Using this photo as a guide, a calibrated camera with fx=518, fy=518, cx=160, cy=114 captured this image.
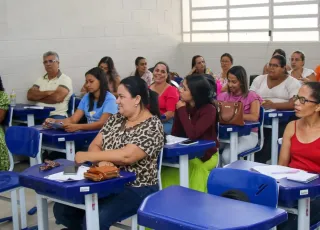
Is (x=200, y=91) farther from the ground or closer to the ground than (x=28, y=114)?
farther from the ground

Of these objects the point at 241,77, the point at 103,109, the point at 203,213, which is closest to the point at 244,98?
the point at 241,77

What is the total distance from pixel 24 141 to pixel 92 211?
1.25 meters

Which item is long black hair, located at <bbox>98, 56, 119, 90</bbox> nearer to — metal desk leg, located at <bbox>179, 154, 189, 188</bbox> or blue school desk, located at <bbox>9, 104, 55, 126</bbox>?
blue school desk, located at <bbox>9, 104, 55, 126</bbox>

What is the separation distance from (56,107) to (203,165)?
2.73 m

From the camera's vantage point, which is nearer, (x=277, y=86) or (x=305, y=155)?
(x=305, y=155)

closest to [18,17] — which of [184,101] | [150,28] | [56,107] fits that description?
[56,107]

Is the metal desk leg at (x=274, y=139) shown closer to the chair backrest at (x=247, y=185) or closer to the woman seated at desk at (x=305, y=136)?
the woman seated at desk at (x=305, y=136)

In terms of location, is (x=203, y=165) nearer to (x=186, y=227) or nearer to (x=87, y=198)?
(x=87, y=198)

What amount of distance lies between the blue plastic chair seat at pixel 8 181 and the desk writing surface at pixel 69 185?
631 millimetres

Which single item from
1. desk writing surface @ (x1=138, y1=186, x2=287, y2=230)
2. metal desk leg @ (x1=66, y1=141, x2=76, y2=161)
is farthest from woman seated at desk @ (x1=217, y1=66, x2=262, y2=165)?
desk writing surface @ (x1=138, y1=186, x2=287, y2=230)

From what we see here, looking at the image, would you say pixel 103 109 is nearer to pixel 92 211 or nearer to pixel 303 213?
pixel 92 211

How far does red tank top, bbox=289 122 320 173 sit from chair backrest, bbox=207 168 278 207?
0.75m

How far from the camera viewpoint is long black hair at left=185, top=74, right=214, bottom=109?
157 inches

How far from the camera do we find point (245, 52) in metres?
7.95
